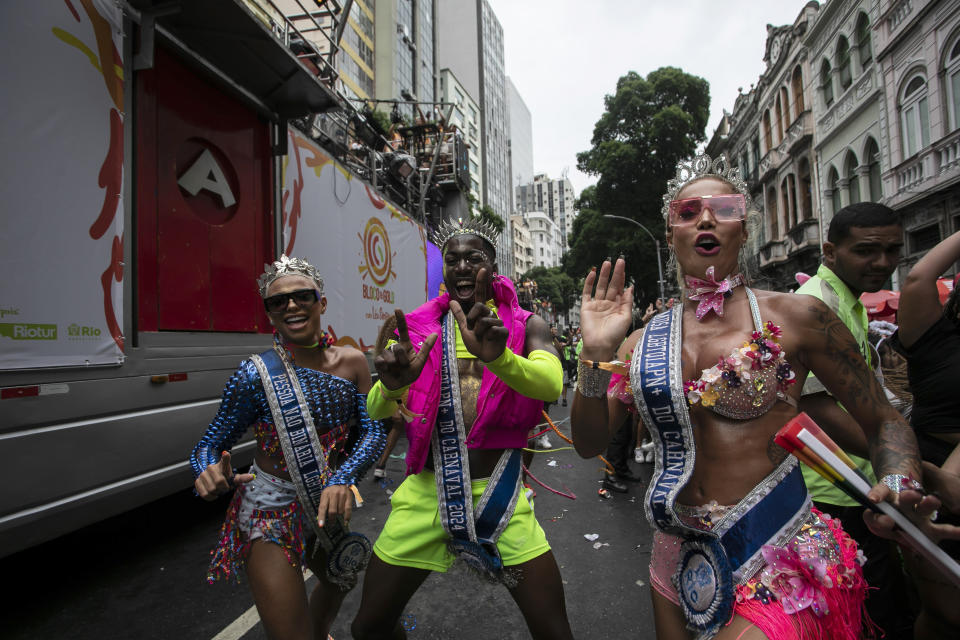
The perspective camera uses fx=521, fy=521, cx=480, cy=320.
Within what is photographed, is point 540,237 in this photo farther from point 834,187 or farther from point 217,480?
point 217,480

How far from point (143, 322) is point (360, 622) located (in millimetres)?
2693

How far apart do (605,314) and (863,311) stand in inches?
61.4

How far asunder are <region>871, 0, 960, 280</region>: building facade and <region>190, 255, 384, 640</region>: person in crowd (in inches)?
618

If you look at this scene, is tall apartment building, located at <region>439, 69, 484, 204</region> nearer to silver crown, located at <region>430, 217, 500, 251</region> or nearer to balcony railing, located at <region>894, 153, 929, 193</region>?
balcony railing, located at <region>894, 153, 929, 193</region>

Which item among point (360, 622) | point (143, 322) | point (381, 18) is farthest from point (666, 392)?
point (381, 18)

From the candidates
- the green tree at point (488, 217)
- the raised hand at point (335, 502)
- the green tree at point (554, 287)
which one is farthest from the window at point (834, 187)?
the green tree at point (554, 287)

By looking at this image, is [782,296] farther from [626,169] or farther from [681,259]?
[626,169]

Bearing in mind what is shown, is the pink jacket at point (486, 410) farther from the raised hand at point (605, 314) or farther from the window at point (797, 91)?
the window at point (797, 91)

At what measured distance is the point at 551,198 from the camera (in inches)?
5413

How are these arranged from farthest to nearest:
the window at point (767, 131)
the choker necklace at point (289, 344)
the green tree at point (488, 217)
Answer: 1. the window at point (767, 131)
2. the green tree at point (488, 217)
3. the choker necklace at point (289, 344)

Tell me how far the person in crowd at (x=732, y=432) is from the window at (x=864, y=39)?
20277 mm

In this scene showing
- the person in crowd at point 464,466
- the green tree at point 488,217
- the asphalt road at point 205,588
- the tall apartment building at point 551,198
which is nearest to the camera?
the person in crowd at point 464,466

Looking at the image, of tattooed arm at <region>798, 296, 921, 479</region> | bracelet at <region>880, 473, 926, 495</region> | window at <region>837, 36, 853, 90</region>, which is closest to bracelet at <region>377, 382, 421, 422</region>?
tattooed arm at <region>798, 296, 921, 479</region>

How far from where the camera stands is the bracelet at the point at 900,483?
137 centimetres
